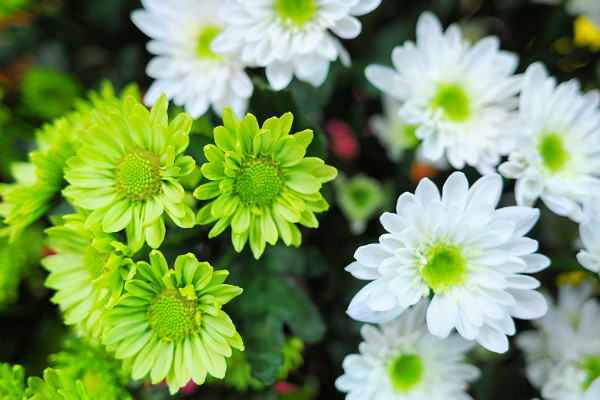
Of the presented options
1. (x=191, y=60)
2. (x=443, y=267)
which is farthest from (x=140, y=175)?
(x=443, y=267)

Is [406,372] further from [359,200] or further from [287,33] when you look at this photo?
[287,33]

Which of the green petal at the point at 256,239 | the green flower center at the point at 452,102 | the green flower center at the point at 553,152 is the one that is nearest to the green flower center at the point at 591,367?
the green flower center at the point at 553,152

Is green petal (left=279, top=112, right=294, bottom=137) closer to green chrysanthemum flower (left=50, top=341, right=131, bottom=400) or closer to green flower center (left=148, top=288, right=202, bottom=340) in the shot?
green flower center (left=148, top=288, right=202, bottom=340)

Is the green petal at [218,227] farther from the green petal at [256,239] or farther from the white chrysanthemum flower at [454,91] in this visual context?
the white chrysanthemum flower at [454,91]

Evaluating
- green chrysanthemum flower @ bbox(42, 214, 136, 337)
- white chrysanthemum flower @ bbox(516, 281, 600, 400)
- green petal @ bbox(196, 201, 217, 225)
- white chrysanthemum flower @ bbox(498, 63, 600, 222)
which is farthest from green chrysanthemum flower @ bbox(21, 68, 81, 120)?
white chrysanthemum flower @ bbox(516, 281, 600, 400)

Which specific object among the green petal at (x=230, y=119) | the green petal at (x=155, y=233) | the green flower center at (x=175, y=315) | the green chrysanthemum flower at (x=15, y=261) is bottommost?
the green chrysanthemum flower at (x=15, y=261)

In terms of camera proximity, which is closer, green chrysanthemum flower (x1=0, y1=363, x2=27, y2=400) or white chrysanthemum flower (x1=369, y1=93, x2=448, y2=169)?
green chrysanthemum flower (x1=0, y1=363, x2=27, y2=400)

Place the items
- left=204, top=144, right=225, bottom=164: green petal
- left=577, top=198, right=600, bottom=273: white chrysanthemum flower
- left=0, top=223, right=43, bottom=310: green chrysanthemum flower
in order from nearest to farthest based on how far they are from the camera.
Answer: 1. left=204, top=144, right=225, bottom=164: green petal
2. left=577, top=198, right=600, bottom=273: white chrysanthemum flower
3. left=0, top=223, right=43, bottom=310: green chrysanthemum flower
